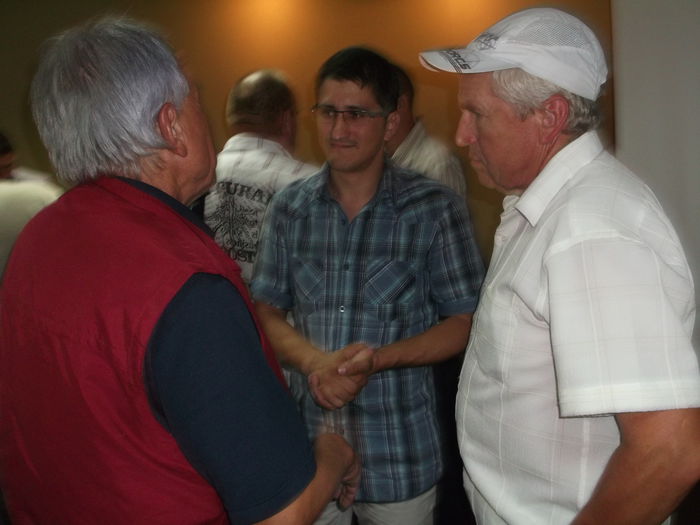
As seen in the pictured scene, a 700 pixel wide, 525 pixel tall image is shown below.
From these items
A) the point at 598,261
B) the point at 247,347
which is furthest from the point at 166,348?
the point at 598,261

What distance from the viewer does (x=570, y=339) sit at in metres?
0.95

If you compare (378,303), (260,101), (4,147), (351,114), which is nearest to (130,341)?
(378,303)

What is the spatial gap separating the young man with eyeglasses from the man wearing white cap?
49 cm

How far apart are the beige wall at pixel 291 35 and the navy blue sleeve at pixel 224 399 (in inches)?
160

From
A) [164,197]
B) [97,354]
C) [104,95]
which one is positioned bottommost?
[97,354]

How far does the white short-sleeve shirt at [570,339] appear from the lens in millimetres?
922

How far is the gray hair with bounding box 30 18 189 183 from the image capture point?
3.13 feet

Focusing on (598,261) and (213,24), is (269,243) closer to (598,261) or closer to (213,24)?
(598,261)

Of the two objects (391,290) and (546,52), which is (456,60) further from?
(391,290)

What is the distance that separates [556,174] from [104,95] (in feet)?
2.35

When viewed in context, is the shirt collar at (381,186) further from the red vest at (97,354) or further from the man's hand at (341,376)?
the red vest at (97,354)

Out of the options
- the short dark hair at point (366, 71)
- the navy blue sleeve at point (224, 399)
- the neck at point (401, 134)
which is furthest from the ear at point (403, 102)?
the navy blue sleeve at point (224, 399)

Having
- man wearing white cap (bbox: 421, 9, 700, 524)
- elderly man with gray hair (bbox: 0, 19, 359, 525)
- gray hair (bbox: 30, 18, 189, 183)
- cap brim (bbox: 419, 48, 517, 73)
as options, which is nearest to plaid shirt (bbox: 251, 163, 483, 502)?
man wearing white cap (bbox: 421, 9, 700, 524)

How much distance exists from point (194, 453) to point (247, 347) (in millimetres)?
150
